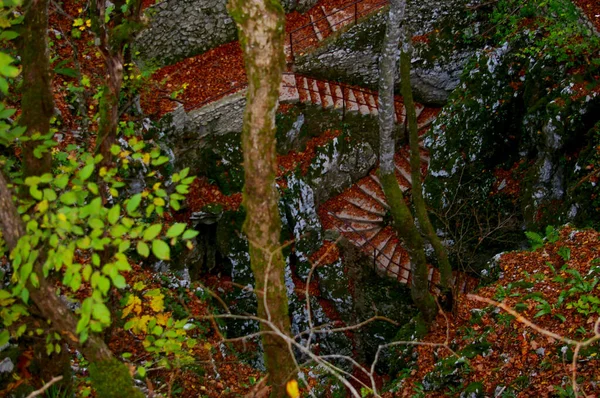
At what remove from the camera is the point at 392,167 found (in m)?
8.05

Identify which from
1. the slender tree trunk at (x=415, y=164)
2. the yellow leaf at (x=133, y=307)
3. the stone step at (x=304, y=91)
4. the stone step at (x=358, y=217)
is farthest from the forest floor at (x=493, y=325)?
the stone step at (x=358, y=217)

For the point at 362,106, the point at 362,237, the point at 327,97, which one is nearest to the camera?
the point at 362,237

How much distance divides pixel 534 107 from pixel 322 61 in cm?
532

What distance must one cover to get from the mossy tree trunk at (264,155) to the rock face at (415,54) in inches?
353

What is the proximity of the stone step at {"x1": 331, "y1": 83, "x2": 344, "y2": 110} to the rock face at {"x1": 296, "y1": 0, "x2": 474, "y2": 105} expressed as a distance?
27 cm

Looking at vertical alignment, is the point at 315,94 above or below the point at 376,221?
above

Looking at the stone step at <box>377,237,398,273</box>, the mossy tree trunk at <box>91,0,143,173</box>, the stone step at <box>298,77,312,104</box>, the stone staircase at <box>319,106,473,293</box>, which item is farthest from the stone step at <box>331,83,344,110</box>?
Answer: the mossy tree trunk at <box>91,0,143,173</box>

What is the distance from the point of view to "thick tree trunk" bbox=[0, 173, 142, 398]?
3193 mm

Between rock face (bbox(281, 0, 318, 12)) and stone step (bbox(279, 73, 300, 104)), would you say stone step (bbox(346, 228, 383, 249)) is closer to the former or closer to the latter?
stone step (bbox(279, 73, 300, 104))

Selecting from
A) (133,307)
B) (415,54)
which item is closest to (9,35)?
(133,307)

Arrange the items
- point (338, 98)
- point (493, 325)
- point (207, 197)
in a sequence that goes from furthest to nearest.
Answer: point (338, 98) → point (207, 197) → point (493, 325)

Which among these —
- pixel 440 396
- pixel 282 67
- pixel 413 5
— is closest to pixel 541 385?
pixel 440 396

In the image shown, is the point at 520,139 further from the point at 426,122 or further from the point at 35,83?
the point at 35,83

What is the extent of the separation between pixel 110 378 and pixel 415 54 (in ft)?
38.1
